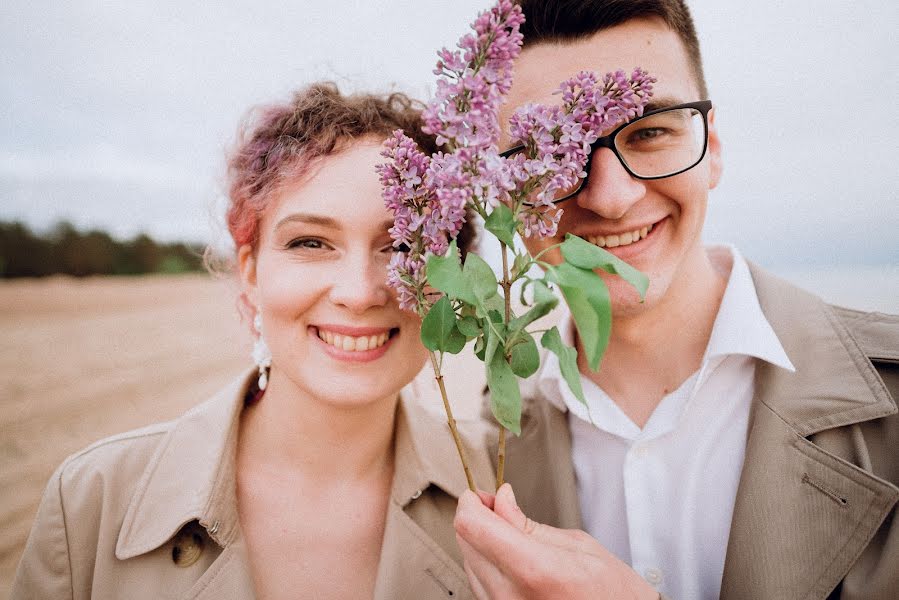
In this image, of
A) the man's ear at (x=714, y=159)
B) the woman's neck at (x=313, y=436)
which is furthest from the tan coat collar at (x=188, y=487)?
the man's ear at (x=714, y=159)

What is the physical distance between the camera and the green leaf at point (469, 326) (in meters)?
1.31

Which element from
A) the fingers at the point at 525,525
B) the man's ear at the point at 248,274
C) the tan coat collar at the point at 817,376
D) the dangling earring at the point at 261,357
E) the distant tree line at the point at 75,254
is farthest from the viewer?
the distant tree line at the point at 75,254

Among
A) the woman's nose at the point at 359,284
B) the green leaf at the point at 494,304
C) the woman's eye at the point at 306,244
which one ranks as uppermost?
the green leaf at the point at 494,304

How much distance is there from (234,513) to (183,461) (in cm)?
32

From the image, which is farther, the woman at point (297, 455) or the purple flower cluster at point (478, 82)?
the woman at point (297, 455)

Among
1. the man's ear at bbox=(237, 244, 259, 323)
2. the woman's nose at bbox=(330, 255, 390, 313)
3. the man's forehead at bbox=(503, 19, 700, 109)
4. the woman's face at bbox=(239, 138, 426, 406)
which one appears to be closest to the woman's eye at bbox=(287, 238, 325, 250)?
the woman's face at bbox=(239, 138, 426, 406)

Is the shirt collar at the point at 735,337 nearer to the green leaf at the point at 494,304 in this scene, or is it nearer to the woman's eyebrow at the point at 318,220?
the green leaf at the point at 494,304

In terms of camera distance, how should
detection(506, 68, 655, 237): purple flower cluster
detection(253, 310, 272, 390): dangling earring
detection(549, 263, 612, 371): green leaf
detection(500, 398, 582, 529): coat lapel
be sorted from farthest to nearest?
detection(253, 310, 272, 390): dangling earring
detection(500, 398, 582, 529): coat lapel
detection(506, 68, 655, 237): purple flower cluster
detection(549, 263, 612, 371): green leaf

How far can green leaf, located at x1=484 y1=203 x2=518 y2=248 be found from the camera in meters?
1.22

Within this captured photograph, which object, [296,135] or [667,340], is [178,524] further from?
[667,340]

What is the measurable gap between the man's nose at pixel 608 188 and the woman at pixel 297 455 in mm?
755

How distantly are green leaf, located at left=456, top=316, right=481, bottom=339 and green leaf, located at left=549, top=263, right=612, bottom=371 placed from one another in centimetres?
28

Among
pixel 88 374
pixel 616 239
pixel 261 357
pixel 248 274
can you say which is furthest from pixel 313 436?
pixel 88 374

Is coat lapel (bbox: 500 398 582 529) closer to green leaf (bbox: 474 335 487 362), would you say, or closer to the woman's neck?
the woman's neck
